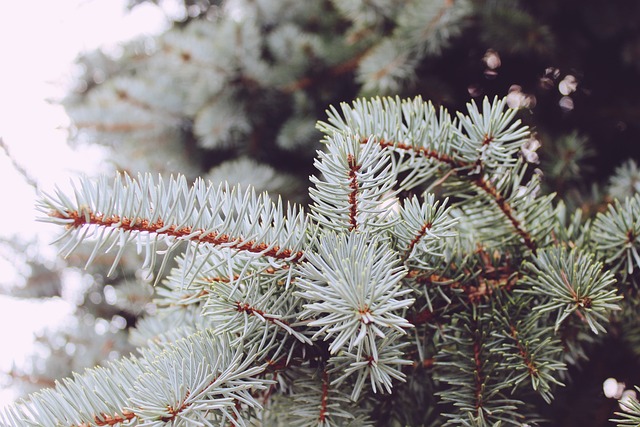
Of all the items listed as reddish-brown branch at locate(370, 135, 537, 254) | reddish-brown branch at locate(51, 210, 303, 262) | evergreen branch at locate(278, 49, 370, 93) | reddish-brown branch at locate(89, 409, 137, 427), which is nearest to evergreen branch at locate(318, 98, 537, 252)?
reddish-brown branch at locate(370, 135, 537, 254)

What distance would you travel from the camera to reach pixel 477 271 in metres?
0.40

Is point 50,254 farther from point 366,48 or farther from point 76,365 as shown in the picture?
point 366,48

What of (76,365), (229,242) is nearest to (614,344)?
(229,242)

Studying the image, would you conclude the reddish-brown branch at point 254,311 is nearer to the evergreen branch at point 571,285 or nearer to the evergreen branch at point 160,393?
the evergreen branch at point 160,393

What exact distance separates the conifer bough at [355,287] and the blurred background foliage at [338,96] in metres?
0.22

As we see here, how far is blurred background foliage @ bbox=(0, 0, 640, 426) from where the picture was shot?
71 centimetres

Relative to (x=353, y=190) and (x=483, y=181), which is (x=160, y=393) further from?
(x=483, y=181)

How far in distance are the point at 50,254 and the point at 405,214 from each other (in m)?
0.95

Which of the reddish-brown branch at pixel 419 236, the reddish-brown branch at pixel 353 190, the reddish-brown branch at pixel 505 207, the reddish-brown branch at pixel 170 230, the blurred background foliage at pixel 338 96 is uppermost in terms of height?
the blurred background foliage at pixel 338 96

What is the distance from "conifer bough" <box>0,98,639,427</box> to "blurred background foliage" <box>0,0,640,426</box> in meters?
0.22

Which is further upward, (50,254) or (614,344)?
(50,254)

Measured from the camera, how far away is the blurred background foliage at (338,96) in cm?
71

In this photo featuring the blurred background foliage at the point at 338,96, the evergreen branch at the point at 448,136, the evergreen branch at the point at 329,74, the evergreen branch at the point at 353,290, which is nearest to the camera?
the evergreen branch at the point at 353,290

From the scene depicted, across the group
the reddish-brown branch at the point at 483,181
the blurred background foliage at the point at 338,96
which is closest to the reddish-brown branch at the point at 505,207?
the reddish-brown branch at the point at 483,181
